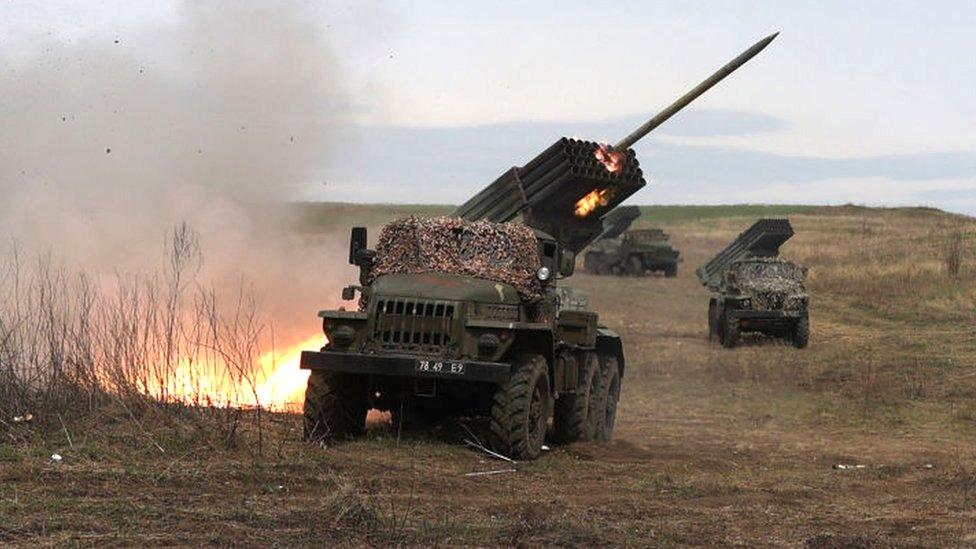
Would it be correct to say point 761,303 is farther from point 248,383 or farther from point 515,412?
point 515,412

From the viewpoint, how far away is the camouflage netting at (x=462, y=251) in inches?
607

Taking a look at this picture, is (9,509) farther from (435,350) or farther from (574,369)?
(574,369)

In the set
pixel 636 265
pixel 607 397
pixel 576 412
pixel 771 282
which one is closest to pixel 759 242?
pixel 771 282

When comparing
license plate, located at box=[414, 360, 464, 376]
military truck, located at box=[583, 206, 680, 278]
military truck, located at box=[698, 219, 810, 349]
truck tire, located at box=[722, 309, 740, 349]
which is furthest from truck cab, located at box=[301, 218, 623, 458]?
military truck, located at box=[583, 206, 680, 278]

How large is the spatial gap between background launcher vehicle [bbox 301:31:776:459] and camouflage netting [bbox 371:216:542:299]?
13 millimetres

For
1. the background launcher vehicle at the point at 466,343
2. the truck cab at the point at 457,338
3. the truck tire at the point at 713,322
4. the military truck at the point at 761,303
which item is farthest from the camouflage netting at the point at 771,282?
the truck cab at the point at 457,338

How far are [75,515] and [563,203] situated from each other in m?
12.0

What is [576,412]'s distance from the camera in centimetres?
1658

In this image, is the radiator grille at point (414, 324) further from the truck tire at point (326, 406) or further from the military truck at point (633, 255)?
the military truck at point (633, 255)

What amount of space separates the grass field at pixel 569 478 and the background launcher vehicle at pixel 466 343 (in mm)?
456

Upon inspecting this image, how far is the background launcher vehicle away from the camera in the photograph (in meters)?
13.9

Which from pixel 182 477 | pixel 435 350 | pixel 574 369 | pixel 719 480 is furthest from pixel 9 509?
pixel 574 369

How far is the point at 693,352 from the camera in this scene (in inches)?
1188

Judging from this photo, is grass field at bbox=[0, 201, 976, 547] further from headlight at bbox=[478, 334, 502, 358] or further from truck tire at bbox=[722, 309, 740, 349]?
truck tire at bbox=[722, 309, 740, 349]
